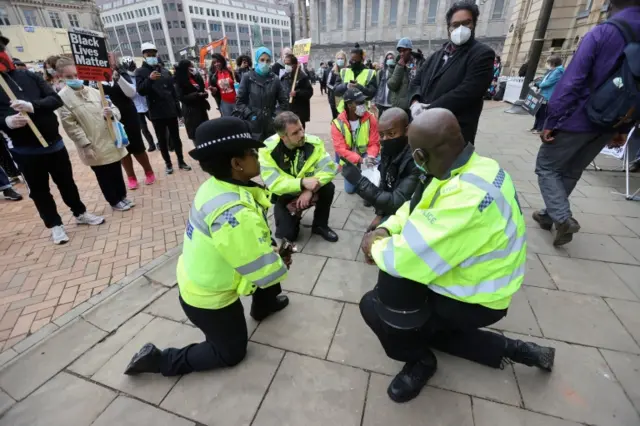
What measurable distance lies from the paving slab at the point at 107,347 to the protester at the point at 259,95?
3.47m

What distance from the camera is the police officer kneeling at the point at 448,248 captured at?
4.01ft

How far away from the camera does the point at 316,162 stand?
3.24 metres

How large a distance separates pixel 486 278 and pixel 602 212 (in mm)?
3743

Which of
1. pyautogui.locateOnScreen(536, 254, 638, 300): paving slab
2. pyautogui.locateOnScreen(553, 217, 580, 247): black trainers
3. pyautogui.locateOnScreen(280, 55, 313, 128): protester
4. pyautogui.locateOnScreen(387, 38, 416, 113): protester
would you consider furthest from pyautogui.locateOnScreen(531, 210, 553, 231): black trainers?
pyautogui.locateOnScreen(280, 55, 313, 128): protester

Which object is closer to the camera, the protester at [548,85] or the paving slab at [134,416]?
the paving slab at [134,416]

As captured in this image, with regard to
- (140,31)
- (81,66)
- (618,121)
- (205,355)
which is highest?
(140,31)

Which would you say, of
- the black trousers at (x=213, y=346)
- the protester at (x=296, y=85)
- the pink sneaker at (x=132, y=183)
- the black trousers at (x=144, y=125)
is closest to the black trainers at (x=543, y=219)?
the black trousers at (x=213, y=346)

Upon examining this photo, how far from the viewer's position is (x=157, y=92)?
5211 mm

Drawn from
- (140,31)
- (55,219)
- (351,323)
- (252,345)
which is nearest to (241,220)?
(252,345)

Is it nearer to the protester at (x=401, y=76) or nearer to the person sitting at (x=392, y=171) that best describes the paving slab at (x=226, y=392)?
the person sitting at (x=392, y=171)

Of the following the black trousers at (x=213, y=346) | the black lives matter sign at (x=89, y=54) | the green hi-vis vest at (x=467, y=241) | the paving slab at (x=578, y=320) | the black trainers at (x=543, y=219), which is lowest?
the paving slab at (x=578, y=320)

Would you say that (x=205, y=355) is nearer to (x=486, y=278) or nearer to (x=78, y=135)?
(x=486, y=278)

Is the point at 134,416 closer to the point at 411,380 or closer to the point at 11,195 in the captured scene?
the point at 411,380

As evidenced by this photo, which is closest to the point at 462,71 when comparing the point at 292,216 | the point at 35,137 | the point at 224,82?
the point at 292,216
